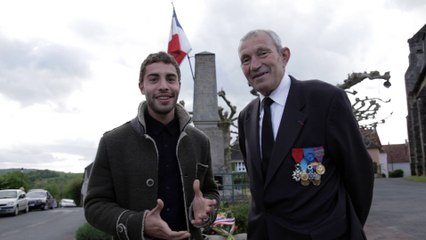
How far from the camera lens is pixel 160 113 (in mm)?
2514

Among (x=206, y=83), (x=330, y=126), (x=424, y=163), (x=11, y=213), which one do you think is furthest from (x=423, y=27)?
(x=330, y=126)

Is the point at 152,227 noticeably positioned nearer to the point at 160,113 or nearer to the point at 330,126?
the point at 160,113

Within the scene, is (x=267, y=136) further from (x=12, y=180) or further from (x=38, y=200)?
(x=12, y=180)

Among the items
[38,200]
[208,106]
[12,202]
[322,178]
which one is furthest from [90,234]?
[38,200]

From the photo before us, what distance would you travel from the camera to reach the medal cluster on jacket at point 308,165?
7.84 ft

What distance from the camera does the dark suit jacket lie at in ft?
7.71

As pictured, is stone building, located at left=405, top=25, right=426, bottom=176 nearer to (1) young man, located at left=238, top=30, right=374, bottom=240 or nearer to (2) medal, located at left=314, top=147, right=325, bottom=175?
(1) young man, located at left=238, top=30, right=374, bottom=240

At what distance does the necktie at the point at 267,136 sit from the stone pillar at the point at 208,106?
11704mm

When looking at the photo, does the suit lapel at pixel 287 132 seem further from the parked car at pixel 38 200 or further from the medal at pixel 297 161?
the parked car at pixel 38 200

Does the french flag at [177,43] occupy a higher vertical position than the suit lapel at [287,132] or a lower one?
higher

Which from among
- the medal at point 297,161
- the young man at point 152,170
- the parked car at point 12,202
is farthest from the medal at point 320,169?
the parked car at point 12,202

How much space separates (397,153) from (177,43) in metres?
67.8

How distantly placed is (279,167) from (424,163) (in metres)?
40.0

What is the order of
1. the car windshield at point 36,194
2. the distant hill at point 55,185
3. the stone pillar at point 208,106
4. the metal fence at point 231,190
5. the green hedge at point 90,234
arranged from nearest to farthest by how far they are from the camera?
the green hedge at point 90,234, the metal fence at point 231,190, the stone pillar at point 208,106, the car windshield at point 36,194, the distant hill at point 55,185
